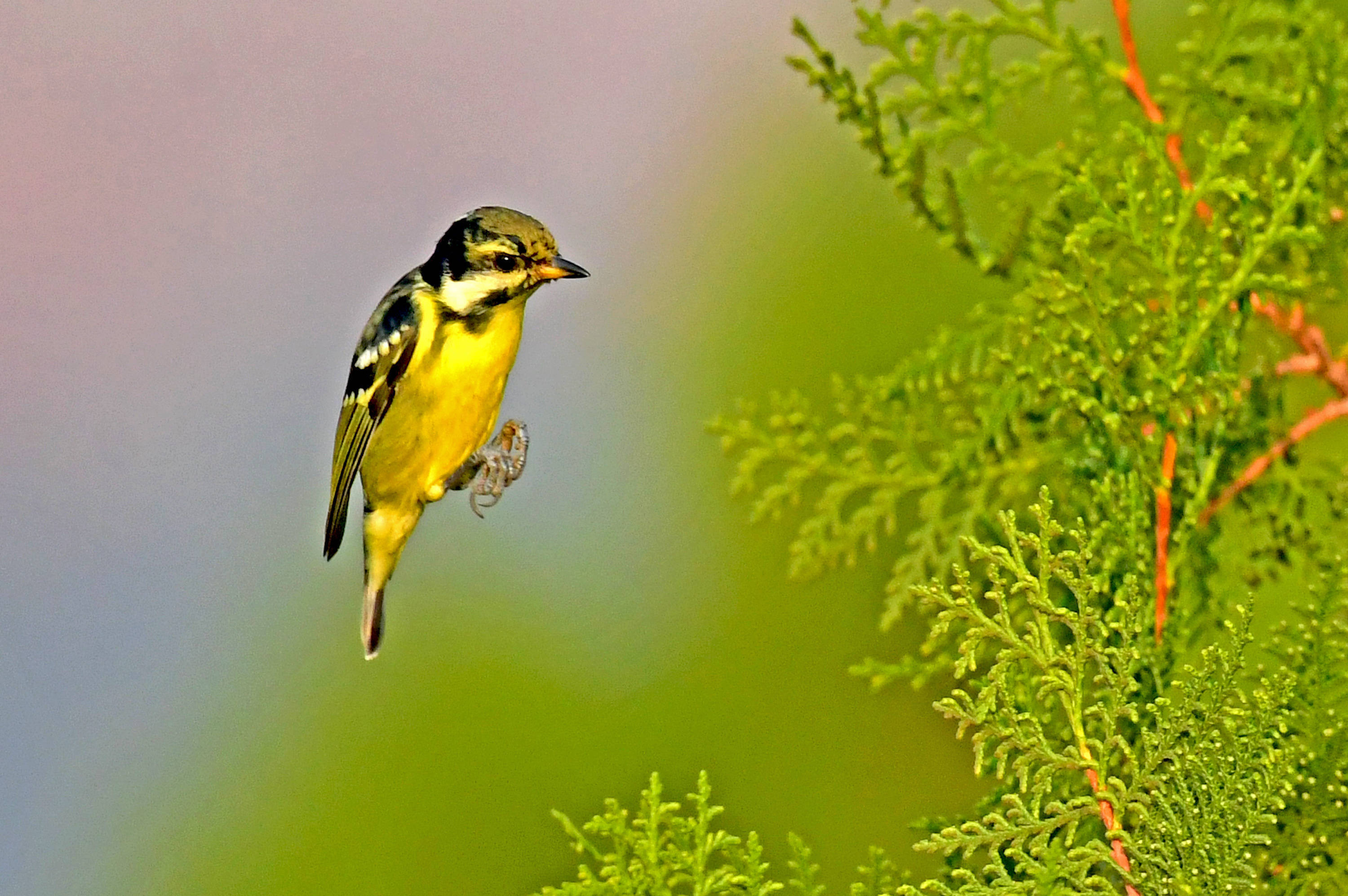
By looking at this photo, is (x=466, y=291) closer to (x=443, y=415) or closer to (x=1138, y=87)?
(x=443, y=415)

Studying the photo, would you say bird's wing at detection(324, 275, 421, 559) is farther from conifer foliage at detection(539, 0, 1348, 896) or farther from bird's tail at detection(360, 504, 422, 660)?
conifer foliage at detection(539, 0, 1348, 896)

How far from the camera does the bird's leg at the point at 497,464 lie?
2.30m

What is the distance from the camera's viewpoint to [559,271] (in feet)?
7.66

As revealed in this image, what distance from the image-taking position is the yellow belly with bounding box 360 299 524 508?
2.45m

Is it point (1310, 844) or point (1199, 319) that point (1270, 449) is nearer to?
point (1199, 319)

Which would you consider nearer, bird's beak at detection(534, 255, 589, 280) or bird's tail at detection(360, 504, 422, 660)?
bird's beak at detection(534, 255, 589, 280)

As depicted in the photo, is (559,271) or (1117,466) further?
(559,271)

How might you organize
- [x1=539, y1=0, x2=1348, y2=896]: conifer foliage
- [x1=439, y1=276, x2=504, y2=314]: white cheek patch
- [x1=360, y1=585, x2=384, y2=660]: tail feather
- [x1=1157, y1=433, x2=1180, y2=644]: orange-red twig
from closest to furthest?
[x1=539, y1=0, x2=1348, y2=896]: conifer foliage, [x1=1157, y1=433, x2=1180, y2=644]: orange-red twig, [x1=439, y1=276, x2=504, y2=314]: white cheek patch, [x1=360, y1=585, x2=384, y2=660]: tail feather

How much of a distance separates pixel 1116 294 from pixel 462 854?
2723 mm

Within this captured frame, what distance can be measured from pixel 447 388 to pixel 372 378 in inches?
7.1

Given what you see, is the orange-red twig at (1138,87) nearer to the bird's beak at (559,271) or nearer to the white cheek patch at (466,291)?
the bird's beak at (559,271)

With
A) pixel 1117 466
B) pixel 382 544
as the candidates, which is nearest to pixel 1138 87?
pixel 1117 466

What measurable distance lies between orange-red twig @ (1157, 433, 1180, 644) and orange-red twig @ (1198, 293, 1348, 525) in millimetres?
334

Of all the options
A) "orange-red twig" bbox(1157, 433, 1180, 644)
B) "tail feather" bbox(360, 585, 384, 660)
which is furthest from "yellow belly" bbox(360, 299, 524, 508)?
"orange-red twig" bbox(1157, 433, 1180, 644)
